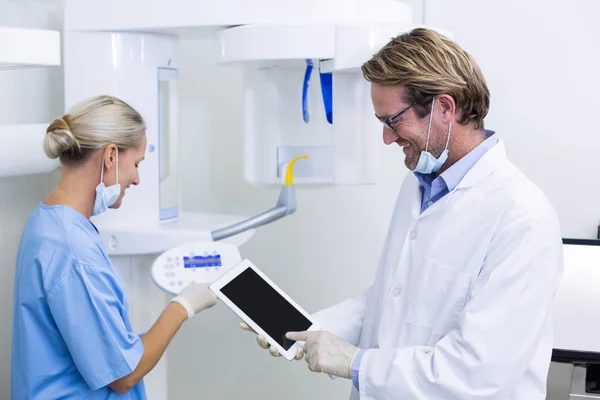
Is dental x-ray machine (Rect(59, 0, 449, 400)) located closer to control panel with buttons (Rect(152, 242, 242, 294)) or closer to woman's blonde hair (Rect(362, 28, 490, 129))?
control panel with buttons (Rect(152, 242, 242, 294))

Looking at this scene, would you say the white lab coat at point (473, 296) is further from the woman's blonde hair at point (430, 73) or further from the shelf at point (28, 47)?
the shelf at point (28, 47)

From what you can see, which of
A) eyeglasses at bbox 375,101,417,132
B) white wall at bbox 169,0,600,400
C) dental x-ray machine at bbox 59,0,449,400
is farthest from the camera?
white wall at bbox 169,0,600,400

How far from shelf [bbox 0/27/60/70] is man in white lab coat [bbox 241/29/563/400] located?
517mm

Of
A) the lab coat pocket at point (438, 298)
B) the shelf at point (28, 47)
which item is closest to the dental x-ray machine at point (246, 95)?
the lab coat pocket at point (438, 298)

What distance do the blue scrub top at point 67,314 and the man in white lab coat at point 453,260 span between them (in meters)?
0.26

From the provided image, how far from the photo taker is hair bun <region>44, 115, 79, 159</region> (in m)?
1.31

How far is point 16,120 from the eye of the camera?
1788mm

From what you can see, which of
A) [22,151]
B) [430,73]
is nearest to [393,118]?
[430,73]

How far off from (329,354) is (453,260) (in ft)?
0.87

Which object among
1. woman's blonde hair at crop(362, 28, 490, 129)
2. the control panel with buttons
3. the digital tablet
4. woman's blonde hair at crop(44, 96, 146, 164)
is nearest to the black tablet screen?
the digital tablet

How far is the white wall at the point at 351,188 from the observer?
6.74ft

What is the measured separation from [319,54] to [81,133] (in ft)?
Result: 1.53

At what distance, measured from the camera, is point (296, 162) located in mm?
1655

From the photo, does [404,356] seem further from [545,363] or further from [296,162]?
[296,162]
